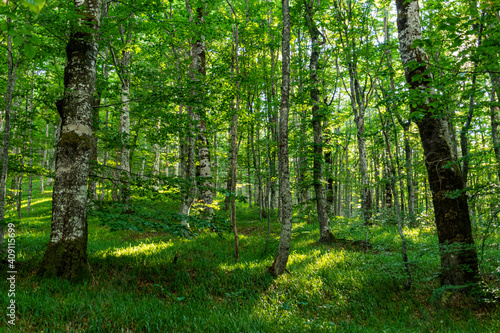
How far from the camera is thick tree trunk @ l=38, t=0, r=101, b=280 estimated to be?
439 cm

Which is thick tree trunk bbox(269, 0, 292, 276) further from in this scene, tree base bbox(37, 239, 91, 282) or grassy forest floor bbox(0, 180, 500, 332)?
tree base bbox(37, 239, 91, 282)

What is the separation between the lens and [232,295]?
5.15 metres

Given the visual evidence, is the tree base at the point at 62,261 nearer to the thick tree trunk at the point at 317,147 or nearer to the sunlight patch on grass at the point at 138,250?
the sunlight patch on grass at the point at 138,250

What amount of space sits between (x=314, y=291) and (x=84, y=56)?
6.64 metres

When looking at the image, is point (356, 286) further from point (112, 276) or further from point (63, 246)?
point (63, 246)

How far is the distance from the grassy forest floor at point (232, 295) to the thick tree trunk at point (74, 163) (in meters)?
0.32

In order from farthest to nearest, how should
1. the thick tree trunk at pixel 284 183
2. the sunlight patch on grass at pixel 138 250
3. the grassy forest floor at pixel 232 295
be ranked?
the sunlight patch on grass at pixel 138 250 → the thick tree trunk at pixel 284 183 → the grassy forest floor at pixel 232 295

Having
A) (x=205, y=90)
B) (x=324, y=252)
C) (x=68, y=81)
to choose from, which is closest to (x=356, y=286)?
(x=324, y=252)

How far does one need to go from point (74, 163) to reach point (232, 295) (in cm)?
395

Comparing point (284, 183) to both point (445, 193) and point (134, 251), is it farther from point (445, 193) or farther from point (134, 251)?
point (134, 251)

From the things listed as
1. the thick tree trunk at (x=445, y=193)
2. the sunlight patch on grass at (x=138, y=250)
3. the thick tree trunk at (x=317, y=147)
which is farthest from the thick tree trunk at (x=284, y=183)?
the sunlight patch on grass at (x=138, y=250)

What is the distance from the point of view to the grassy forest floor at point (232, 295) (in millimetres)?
3578

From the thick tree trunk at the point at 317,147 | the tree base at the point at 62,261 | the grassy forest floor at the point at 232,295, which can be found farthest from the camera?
the thick tree trunk at the point at 317,147

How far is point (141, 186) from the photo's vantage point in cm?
564
